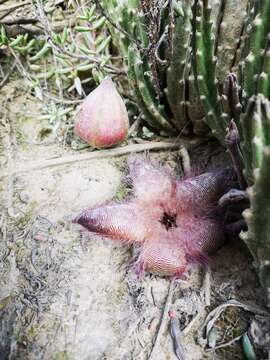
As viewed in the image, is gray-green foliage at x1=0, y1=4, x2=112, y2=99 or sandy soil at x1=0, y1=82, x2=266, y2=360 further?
gray-green foliage at x1=0, y1=4, x2=112, y2=99

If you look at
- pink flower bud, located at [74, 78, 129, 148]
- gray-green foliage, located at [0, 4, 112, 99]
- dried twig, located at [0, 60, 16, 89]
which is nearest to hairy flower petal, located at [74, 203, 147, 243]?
pink flower bud, located at [74, 78, 129, 148]

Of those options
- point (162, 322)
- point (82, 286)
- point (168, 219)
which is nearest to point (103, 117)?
point (168, 219)

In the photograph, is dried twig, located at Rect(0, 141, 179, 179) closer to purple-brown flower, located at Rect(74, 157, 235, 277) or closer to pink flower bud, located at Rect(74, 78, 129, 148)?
pink flower bud, located at Rect(74, 78, 129, 148)

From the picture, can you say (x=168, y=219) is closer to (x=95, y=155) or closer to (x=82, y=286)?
(x=82, y=286)

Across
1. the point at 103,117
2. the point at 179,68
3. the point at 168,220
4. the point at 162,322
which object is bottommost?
the point at 162,322

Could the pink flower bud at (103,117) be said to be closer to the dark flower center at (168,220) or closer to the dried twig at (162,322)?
the dark flower center at (168,220)

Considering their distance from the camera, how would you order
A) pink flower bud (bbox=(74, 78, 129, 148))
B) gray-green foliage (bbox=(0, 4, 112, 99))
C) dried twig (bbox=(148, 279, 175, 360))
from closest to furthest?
dried twig (bbox=(148, 279, 175, 360)) < pink flower bud (bbox=(74, 78, 129, 148)) < gray-green foliage (bbox=(0, 4, 112, 99))
